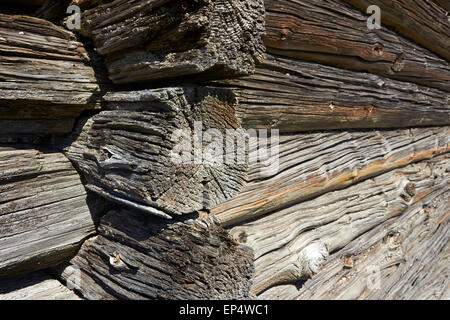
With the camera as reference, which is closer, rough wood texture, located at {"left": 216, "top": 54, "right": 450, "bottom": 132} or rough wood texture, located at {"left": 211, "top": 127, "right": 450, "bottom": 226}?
rough wood texture, located at {"left": 216, "top": 54, "right": 450, "bottom": 132}

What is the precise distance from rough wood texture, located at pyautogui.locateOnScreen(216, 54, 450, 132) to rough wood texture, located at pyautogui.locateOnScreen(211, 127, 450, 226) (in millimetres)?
88

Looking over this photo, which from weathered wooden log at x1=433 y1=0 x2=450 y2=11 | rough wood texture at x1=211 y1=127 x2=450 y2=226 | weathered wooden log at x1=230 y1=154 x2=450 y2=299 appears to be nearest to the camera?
rough wood texture at x1=211 y1=127 x2=450 y2=226

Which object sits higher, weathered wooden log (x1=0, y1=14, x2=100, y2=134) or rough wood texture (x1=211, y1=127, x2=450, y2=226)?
weathered wooden log (x1=0, y1=14, x2=100, y2=134)

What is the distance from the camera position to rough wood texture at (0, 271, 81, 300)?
5.22 ft

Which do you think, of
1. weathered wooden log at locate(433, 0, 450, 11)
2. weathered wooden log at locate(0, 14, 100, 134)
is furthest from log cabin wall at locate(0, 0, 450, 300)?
weathered wooden log at locate(433, 0, 450, 11)

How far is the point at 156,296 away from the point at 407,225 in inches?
94.1

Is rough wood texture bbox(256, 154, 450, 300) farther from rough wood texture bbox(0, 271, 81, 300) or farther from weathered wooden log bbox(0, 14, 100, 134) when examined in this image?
weathered wooden log bbox(0, 14, 100, 134)

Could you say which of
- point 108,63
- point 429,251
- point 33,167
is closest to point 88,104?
point 108,63

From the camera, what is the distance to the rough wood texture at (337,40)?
1.61 meters

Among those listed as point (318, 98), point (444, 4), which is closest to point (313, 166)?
point (318, 98)

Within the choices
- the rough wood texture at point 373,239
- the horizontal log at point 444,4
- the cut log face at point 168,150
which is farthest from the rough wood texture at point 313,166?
the horizontal log at point 444,4

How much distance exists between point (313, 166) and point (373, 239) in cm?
99

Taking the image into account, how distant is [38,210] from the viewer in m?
1.47

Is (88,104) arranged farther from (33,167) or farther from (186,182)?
(186,182)
